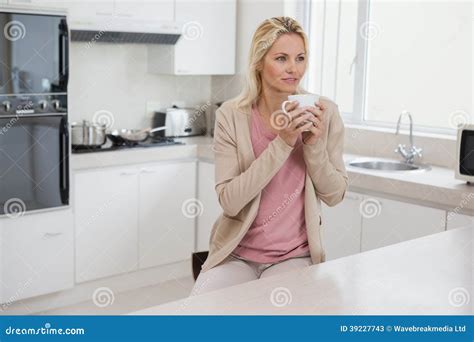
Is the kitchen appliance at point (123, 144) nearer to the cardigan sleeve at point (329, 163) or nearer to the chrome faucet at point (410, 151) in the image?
the chrome faucet at point (410, 151)

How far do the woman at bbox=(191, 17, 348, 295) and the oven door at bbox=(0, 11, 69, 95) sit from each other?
1510 millimetres

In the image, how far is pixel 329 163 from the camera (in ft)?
7.30

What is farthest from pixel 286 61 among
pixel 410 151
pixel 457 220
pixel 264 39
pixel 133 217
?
pixel 133 217

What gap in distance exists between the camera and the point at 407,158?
3.87 meters

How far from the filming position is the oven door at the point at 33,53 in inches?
133

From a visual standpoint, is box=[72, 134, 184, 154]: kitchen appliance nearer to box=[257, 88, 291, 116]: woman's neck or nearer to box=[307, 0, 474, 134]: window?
box=[307, 0, 474, 134]: window

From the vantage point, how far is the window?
3.91 meters

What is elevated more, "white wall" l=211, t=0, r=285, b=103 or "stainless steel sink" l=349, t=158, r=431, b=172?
"white wall" l=211, t=0, r=285, b=103

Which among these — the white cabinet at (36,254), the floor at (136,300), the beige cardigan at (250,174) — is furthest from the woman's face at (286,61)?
the floor at (136,300)

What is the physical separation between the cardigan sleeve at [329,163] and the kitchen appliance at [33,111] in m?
1.77

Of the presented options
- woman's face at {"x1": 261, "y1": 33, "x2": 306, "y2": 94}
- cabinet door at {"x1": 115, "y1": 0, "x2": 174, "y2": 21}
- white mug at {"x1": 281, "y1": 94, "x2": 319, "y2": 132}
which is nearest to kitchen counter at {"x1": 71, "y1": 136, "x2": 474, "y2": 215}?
cabinet door at {"x1": 115, "y1": 0, "x2": 174, "y2": 21}

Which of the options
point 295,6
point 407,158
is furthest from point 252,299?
point 295,6

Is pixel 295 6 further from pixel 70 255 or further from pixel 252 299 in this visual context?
pixel 252 299

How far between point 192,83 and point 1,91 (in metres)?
1.77
